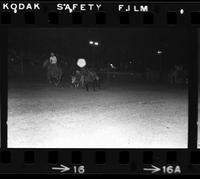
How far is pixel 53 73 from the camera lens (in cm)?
888

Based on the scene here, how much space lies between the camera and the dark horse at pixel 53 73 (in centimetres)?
886

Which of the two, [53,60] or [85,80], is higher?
[53,60]

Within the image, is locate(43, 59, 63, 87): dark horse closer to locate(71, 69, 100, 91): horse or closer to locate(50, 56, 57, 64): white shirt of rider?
locate(50, 56, 57, 64): white shirt of rider

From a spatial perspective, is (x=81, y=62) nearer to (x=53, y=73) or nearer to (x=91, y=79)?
(x=91, y=79)

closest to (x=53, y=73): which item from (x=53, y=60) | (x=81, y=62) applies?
(x=53, y=60)

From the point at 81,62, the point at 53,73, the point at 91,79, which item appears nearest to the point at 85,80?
the point at 91,79

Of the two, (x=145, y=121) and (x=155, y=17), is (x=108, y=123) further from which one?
(x=155, y=17)

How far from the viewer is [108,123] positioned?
8.84m

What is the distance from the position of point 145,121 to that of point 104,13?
1234mm

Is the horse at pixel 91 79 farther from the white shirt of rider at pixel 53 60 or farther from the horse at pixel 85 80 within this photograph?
the white shirt of rider at pixel 53 60

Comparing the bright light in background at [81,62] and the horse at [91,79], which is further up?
the bright light in background at [81,62]

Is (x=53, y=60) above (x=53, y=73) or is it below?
above

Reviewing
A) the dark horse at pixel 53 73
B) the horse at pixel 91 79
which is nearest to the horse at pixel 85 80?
the horse at pixel 91 79

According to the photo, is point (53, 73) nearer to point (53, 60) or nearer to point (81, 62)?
point (53, 60)
